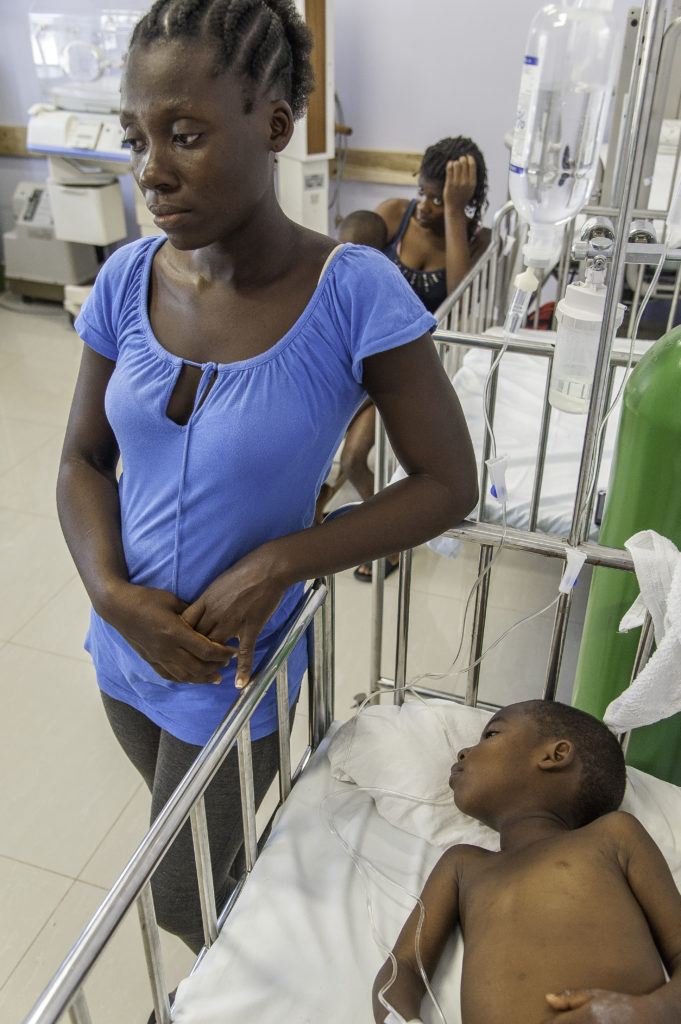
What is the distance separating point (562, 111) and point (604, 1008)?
1.18 metres

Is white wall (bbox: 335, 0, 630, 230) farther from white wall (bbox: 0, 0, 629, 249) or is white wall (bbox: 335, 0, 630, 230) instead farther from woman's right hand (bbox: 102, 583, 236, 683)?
woman's right hand (bbox: 102, 583, 236, 683)

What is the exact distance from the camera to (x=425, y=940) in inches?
42.2

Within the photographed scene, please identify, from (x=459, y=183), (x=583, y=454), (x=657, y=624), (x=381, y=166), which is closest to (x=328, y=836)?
(x=657, y=624)

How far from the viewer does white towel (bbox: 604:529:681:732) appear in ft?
3.60

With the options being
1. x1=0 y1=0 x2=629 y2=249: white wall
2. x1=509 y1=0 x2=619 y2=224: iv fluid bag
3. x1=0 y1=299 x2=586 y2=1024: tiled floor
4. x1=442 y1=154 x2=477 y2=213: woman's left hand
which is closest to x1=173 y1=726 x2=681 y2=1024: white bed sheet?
x1=0 y1=299 x2=586 y2=1024: tiled floor

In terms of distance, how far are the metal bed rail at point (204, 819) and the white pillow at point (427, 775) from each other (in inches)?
3.4

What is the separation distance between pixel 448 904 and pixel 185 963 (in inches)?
30.3

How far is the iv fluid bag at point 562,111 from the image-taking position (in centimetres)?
118

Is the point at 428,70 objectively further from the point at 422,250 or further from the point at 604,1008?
the point at 604,1008

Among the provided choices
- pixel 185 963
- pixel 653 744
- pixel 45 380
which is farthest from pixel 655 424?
pixel 45 380

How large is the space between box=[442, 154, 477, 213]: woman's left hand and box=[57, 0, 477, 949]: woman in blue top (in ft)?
6.31

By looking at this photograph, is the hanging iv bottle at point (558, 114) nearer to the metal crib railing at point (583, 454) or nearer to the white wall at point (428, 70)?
the metal crib railing at point (583, 454)

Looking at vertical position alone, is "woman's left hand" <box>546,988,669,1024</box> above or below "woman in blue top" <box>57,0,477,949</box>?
below

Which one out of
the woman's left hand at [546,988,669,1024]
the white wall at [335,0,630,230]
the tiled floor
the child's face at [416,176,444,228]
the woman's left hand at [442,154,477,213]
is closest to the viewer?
the woman's left hand at [546,988,669,1024]
